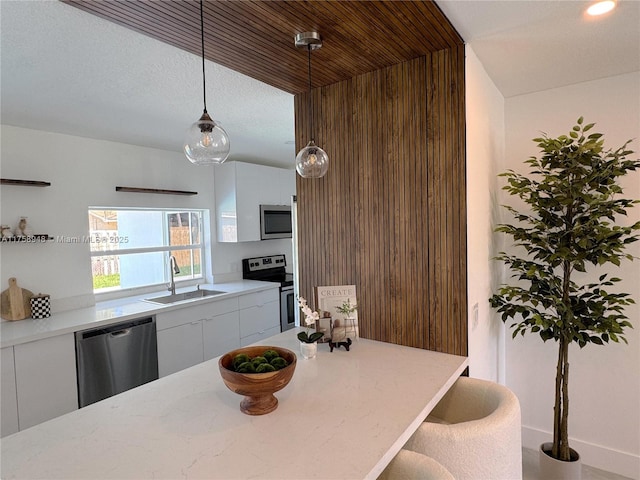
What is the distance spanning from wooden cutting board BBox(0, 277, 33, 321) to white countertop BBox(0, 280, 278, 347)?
51mm

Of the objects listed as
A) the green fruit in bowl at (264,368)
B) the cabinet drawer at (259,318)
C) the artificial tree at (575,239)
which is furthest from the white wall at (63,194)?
the artificial tree at (575,239)

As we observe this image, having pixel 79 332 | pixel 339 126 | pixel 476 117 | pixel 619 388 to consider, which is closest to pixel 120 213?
pixel 79 332

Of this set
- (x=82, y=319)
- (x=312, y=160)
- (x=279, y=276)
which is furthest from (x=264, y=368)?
(x=279, y=276)

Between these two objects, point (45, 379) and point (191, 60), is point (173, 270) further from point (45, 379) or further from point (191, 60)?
point (191, 60)

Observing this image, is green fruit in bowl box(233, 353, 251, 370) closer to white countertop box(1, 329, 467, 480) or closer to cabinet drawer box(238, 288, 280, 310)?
white countertop box(1, 329, 467, 480)

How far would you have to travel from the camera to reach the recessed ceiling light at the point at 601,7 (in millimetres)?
1498

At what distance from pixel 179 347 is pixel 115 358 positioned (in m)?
0.58

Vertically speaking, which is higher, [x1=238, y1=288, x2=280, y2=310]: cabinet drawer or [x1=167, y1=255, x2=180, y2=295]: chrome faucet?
[x1=167, y1=255, x2=180, y2=295]: chrome faucet

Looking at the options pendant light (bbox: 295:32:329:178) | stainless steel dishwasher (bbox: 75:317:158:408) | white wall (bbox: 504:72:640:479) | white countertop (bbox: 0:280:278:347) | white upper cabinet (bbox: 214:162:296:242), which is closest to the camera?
pendant light (bbox: 295:32:329:178)

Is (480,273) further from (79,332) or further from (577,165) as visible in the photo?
(79,332)

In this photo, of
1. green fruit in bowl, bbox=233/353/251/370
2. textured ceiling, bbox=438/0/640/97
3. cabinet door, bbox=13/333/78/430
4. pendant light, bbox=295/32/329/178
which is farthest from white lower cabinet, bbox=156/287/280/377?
textured ceiling, bbox=438/0/640/97

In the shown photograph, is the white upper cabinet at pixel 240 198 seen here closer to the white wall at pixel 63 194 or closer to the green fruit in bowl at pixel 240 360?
the white wall at pixel 63 194

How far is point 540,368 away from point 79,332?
3.34 m

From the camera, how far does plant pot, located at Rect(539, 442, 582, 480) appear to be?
2.06 metres
